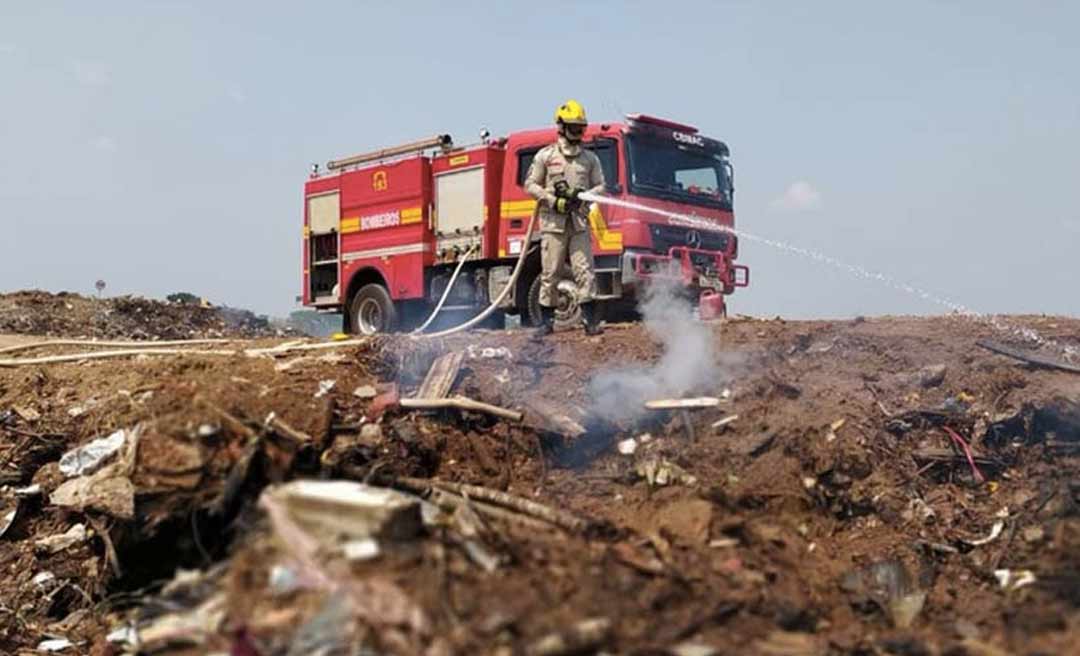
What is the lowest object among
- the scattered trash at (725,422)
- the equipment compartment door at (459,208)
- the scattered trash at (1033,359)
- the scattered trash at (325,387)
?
the scattered trash at (725,422)

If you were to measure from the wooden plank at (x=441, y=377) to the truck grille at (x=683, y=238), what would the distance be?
370 centimetres

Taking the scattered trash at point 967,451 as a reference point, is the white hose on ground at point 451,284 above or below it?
above

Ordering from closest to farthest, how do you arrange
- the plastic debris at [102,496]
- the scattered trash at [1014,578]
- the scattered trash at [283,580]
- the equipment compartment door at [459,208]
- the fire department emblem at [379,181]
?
the scattered trash at [283,580] → the scattered trash at [1014,578] → the plastic debris at [102,496] → the equipment compartment door at [459,208] → the fire department emblem at [379,181]

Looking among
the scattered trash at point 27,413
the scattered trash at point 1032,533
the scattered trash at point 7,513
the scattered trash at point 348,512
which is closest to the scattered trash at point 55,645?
the scattered trash at point 7,513

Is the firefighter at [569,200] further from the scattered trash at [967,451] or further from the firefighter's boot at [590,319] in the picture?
the scattered trash at [967,451]

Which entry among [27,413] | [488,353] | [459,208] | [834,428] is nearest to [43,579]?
[27,413]

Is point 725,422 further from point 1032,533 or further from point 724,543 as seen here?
point 724,543

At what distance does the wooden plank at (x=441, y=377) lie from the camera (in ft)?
21.5

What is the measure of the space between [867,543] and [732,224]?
6.60 m

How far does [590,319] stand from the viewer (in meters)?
8.48

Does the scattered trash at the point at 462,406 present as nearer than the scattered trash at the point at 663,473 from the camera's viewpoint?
No

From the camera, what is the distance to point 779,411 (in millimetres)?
6148

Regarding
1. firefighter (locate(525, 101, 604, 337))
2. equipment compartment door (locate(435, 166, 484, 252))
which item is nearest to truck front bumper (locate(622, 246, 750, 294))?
firefighter (locate(525, 101, 604, 337))

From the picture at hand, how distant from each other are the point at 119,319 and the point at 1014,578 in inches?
693
